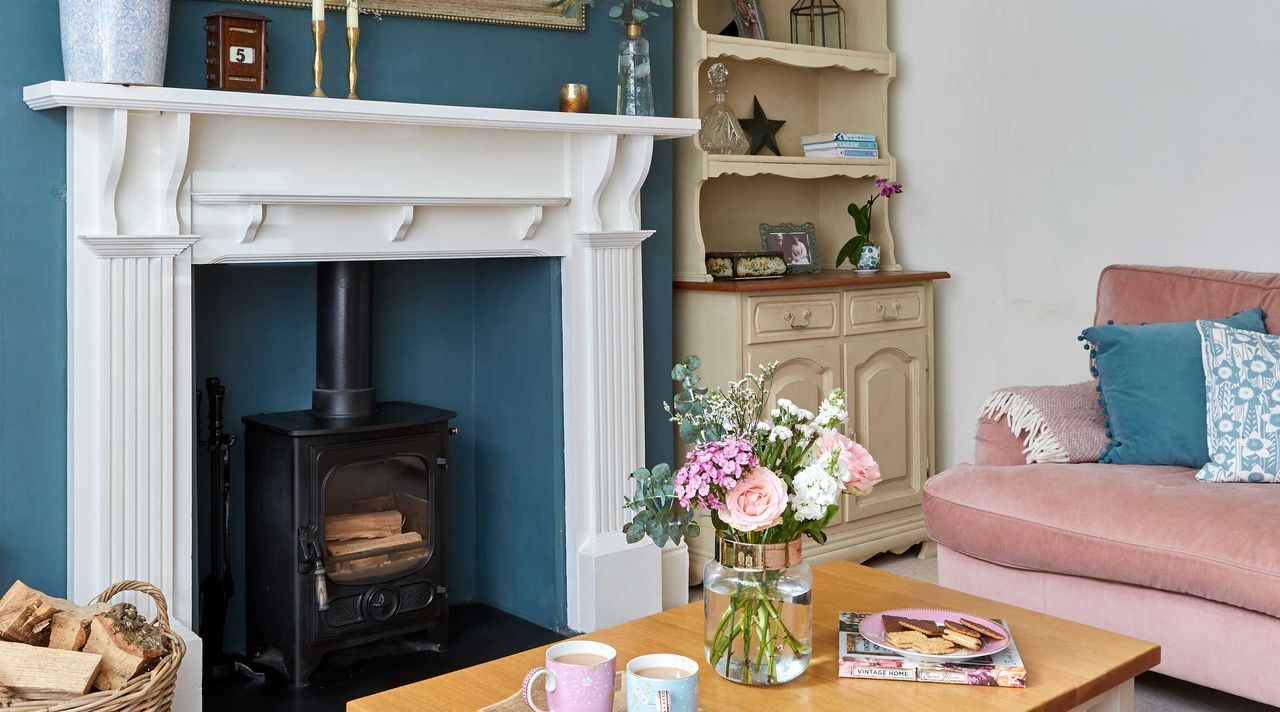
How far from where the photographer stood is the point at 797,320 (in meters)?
3.48

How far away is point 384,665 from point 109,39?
4.95 ft

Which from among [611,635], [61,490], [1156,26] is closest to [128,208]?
[61,490]

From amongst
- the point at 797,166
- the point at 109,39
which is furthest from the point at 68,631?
the point at 797,166

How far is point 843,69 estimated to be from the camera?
409 centimetres

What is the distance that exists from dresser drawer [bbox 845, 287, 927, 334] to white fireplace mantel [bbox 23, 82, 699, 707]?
2.69ft

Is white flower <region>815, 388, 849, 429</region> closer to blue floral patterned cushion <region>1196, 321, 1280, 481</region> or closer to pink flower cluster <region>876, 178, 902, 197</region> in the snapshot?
blue floral patterned cushion <region>1196, 321, 1280, 481</region>

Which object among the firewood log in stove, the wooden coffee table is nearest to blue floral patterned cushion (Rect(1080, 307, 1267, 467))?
the wooden coffee table

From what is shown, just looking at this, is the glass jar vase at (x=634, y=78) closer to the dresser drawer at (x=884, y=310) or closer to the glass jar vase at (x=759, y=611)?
the dresser drawer at (x=884, y=310)

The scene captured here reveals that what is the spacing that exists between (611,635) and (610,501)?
125cm

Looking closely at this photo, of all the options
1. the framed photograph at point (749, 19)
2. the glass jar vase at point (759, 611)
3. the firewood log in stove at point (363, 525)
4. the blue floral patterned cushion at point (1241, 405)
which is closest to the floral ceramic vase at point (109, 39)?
the firewood log in stove at point (363, 525)

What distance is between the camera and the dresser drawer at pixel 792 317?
11.1 ft

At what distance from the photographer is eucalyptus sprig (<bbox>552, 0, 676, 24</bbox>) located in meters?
3.03

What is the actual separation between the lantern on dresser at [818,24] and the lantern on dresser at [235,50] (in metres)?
2.10

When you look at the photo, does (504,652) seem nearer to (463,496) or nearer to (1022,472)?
(463,496)
